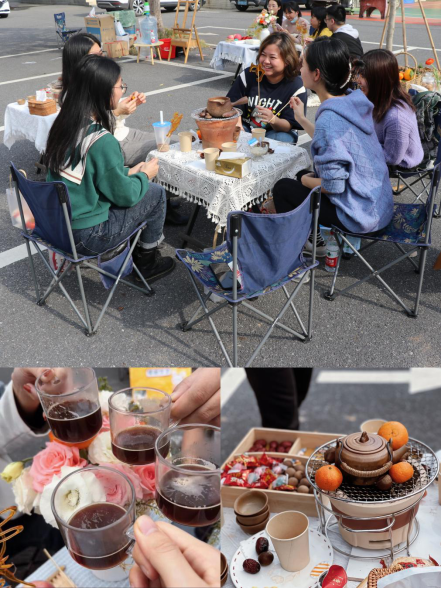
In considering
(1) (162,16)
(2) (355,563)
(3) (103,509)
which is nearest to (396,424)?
(2) (355,563)

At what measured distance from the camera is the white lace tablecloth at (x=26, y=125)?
11.6 feet

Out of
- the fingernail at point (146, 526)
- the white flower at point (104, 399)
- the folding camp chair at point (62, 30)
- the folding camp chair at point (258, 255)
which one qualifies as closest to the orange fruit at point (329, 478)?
the fingernail at point (146, 526)

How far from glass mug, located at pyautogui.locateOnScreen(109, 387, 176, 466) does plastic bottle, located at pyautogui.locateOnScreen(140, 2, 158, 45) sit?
2.46 m

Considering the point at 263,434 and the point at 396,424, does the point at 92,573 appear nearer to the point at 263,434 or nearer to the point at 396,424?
the point at 396,424

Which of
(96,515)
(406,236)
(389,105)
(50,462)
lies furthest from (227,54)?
(96,515)

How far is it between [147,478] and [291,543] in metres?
0.26

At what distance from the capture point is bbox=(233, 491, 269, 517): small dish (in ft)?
2.74

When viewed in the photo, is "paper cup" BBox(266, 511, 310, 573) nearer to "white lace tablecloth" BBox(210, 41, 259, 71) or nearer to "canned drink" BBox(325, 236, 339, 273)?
"canned drink" BBox(325, 236, 339, 273)

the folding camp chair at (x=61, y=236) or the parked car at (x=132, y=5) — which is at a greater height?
the parked car at (x=132, y=5)

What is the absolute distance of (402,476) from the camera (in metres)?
0.78

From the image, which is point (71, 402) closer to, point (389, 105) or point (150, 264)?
point (150, 264)

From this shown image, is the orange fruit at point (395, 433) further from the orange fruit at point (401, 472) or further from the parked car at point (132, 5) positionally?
the parked car at point (132, 5)

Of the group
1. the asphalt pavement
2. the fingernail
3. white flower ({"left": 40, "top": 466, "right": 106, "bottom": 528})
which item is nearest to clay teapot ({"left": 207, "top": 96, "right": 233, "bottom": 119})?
the asphalt pavement

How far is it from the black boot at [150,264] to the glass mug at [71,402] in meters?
1.77
